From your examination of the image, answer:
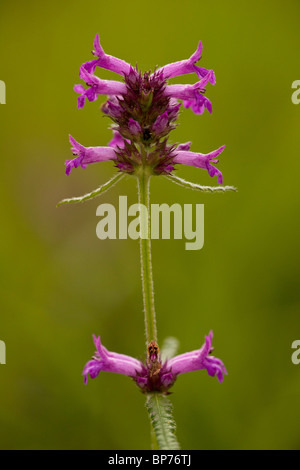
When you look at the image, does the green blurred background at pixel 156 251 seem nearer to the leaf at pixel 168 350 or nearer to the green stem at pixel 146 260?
the leaf at pixel 168 350

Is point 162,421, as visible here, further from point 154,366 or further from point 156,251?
point 156,251

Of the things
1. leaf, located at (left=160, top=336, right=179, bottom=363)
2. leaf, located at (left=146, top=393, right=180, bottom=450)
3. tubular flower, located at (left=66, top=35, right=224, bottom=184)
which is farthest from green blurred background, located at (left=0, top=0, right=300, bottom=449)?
tubular flower, located at (left=66, top=35, right=224, bottom=184)

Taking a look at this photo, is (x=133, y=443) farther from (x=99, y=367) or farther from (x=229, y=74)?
(x=229, y=74)

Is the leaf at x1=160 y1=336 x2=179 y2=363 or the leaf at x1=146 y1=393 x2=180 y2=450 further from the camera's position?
the leaf at x1=160 y1=336 x2=179 y2=363

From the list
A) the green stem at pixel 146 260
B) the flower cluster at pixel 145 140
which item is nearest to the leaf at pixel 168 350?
the flower cluster at pixel 145 140

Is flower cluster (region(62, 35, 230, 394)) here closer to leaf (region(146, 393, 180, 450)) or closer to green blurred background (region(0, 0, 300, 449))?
leaf (region(146, 393, 180, 450))
